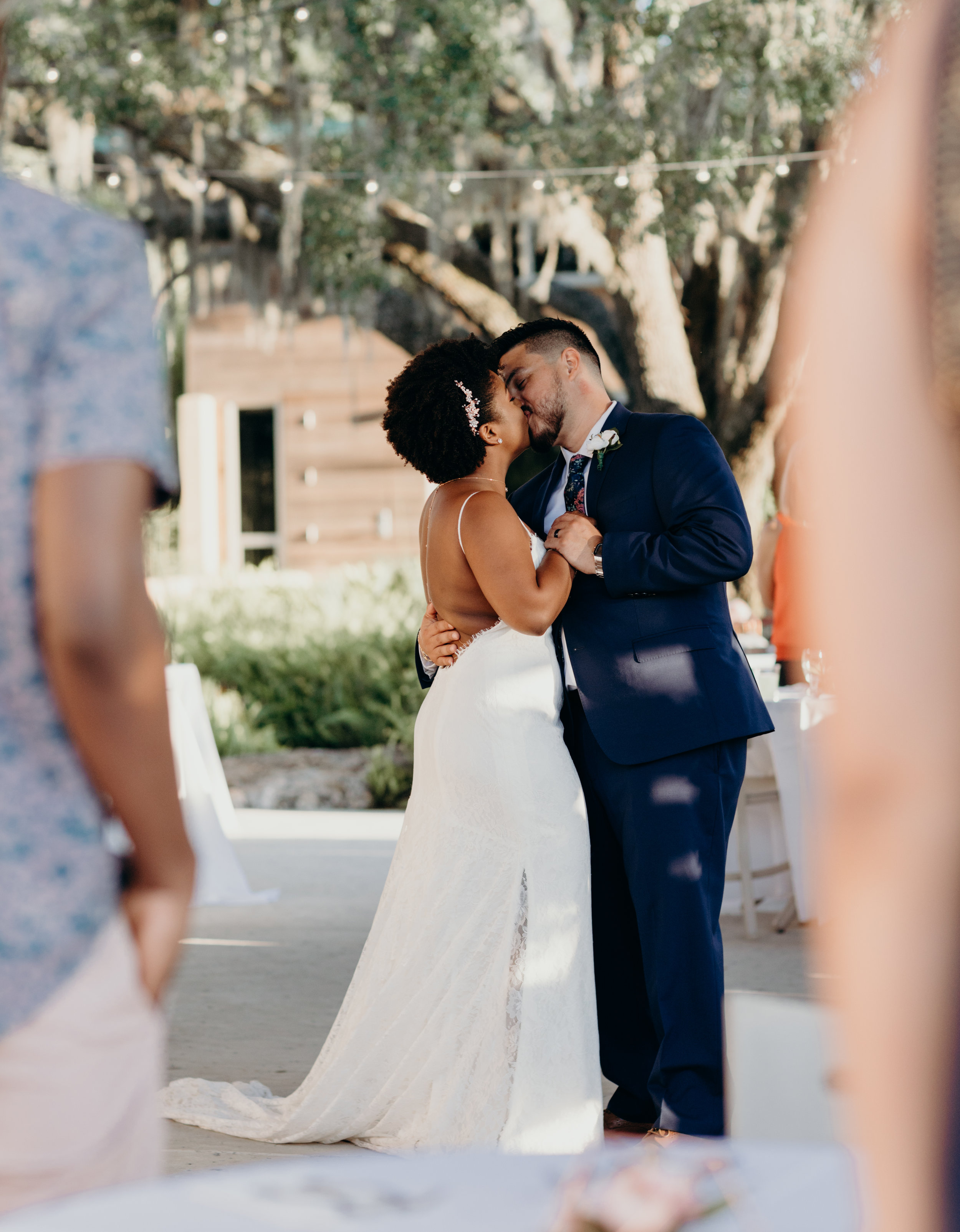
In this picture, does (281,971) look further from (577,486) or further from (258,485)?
(258,485)

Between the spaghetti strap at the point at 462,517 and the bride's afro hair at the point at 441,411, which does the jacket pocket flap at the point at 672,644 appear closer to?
the spaghetti strap at the point at 462,517

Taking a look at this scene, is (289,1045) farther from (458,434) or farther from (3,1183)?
(3,1183)

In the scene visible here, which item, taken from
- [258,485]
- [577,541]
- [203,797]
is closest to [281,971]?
[203,797]

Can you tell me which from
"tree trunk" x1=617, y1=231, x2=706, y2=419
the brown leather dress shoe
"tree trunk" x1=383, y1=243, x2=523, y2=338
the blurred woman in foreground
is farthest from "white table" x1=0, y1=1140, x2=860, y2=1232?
"tree trunk" x1=383, y1=243, x2=523, y2=338

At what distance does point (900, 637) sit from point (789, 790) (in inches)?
225

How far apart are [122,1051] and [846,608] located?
2.24 feet

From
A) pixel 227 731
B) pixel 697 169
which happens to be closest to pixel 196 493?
pixel 227 731

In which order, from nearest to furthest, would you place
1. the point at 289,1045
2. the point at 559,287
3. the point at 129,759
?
the point at 129,759
the point at 289,1045
the point at 559,287

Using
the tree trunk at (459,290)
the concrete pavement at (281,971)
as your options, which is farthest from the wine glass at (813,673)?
the tree trunk at (459,290)

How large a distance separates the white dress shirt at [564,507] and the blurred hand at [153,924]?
2.70 metres

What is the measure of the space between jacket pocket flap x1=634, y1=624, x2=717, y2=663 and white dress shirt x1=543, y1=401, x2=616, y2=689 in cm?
20

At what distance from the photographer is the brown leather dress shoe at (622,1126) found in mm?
3721

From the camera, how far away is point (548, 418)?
3.90 m

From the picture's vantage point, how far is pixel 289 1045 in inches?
184
